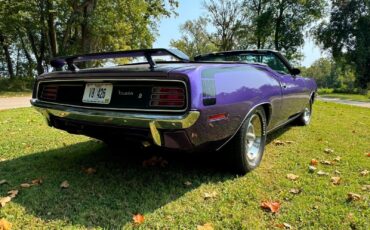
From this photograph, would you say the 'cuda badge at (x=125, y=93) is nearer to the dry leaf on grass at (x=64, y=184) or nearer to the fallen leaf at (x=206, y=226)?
the dry leaf on grass at (x=64, y=184)

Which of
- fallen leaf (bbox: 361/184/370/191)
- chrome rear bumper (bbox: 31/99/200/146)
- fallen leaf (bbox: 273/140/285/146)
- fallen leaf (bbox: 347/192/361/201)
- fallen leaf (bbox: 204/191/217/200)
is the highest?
chrome rear bumper (bbox: 31/99/200/146)

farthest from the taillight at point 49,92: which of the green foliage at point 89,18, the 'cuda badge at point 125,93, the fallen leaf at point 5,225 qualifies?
the green foliage at point 89,18

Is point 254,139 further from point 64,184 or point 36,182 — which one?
point 36,182

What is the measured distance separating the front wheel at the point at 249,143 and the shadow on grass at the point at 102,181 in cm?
21

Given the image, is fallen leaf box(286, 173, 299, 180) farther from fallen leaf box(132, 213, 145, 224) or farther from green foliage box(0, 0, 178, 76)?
green foliage box(0, 0, 178, 76)

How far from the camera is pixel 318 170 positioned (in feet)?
11.5

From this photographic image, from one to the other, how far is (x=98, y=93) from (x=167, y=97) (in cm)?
72

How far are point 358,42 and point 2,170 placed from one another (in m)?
32.8

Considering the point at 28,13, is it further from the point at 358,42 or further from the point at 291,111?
the point at 358,42

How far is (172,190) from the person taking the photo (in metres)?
2.85

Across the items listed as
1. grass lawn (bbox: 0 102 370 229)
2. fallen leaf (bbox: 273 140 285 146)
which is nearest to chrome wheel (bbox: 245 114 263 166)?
grass lawn (bbox: 0 102 370 229)

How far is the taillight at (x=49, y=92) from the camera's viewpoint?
127 inches

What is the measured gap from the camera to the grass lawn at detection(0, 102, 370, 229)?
232 cm

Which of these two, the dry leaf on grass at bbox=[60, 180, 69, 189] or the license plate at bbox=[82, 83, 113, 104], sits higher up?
the license plate at bbox=[82, 83, 113, 104]
